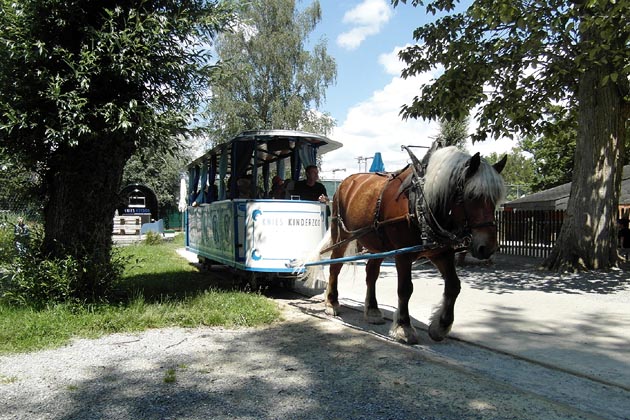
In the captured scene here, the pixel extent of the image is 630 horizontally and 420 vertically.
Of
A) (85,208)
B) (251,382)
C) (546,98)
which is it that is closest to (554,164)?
(546,98)

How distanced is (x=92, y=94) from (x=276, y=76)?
25.6 metres

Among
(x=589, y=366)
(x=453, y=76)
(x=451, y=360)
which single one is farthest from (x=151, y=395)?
(x=453, y=76)

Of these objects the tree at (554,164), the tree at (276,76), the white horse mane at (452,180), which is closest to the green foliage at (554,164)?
the tree at (554,164)

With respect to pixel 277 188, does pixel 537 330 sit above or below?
below

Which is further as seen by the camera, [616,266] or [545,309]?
[616,266]

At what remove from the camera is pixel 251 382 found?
3994 millimetres

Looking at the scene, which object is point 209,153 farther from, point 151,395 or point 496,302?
point 151,395

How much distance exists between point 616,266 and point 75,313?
11.1 m

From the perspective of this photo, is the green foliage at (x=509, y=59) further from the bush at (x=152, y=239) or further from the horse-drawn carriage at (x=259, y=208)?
the bush at (x=152, y=239)

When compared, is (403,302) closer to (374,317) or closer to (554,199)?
(374,317)

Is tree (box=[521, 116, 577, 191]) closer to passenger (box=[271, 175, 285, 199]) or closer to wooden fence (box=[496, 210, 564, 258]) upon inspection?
wooden fence (box=[496, 210, 564, 258])

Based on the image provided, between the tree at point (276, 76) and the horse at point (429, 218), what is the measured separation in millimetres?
23890

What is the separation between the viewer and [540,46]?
32.3ft

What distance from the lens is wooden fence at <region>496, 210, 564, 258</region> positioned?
16.3 metres
